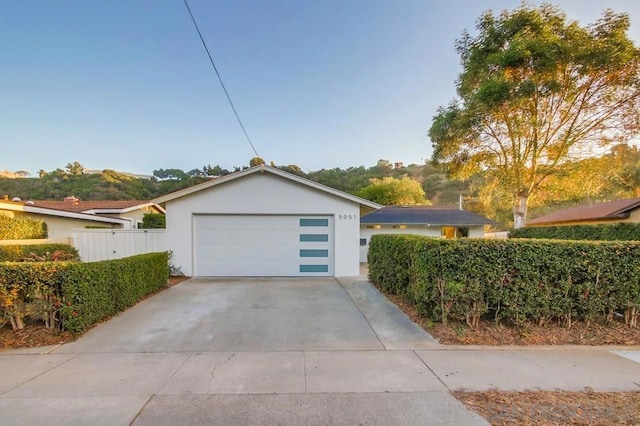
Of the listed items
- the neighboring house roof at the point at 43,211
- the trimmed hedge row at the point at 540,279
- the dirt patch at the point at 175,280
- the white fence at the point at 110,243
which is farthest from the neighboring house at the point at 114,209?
the trimmed hedge row at the point at 540,279

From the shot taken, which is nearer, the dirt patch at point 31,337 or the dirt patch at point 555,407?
the dirt patch at point 555,407

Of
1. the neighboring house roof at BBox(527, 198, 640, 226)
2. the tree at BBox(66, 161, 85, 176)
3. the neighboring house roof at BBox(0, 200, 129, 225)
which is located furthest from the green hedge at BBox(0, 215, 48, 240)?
the tree at BBox(66, 161, 85, 176)

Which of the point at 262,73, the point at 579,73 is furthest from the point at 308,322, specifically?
the point at 579,73

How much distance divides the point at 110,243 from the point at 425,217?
15111 millimetres

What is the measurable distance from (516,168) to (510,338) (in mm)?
10979

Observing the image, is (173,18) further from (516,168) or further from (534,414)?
(516,168)

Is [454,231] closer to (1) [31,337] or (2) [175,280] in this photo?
(2) [175,280]

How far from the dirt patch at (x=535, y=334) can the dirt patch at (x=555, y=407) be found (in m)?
1.31

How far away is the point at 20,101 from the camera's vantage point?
11586 mm

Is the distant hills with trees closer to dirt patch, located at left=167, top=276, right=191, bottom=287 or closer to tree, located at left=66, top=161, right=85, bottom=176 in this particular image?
tree, located at left=66, top=161, right=85, bottom=176

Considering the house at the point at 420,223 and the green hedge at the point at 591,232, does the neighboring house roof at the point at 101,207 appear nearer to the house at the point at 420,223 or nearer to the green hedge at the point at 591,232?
the house at the point at 420,223

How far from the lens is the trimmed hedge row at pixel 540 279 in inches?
170

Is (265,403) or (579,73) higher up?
(579,73)

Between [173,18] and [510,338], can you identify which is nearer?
[510,338]
